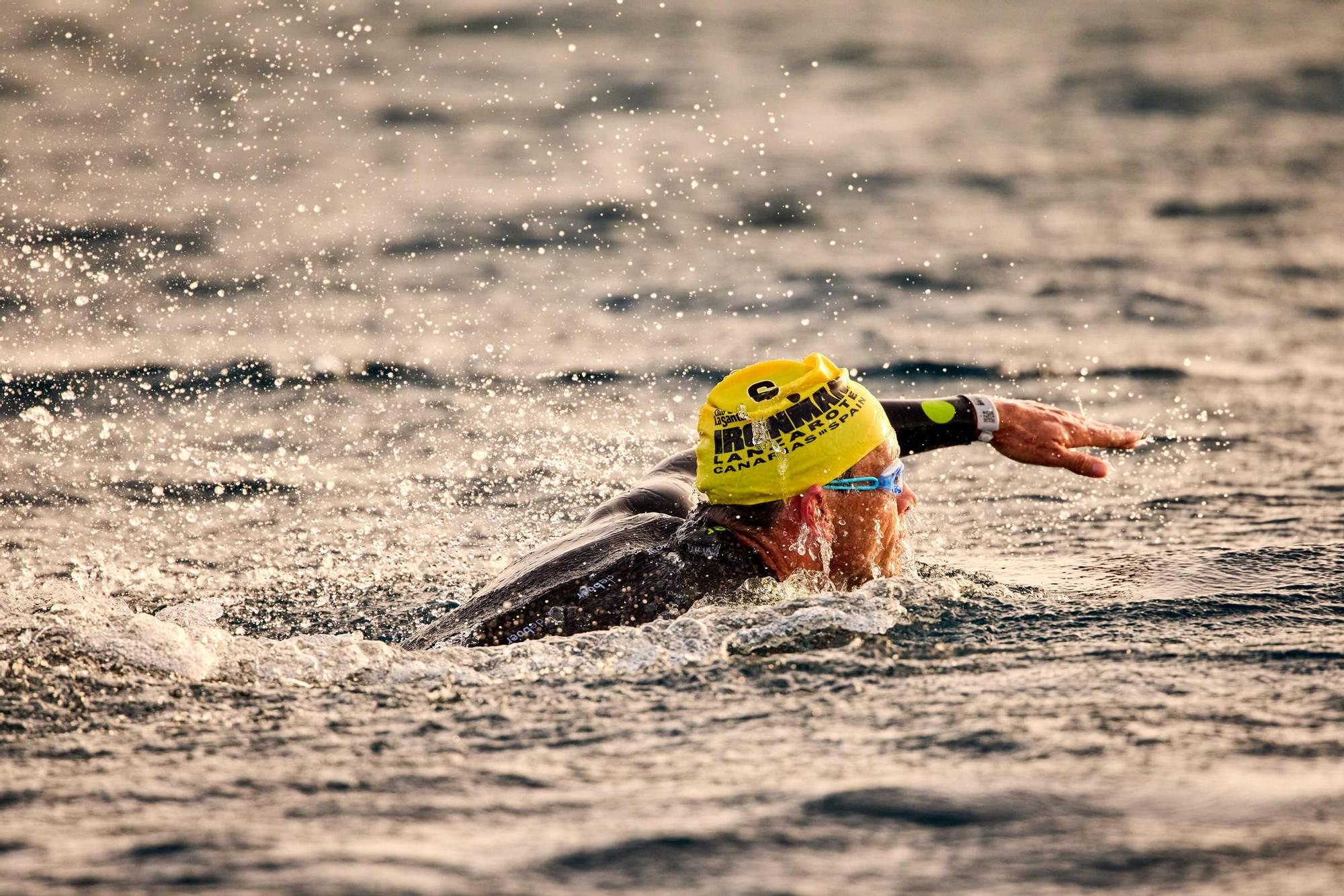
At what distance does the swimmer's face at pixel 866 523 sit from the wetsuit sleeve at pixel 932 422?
1.43 feet

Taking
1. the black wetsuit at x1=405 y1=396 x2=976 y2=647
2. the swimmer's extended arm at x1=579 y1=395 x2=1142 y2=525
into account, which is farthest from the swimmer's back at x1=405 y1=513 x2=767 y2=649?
Answer: the swimmer's extended arm at x1=579 y1=395 x2=1142 y2=525

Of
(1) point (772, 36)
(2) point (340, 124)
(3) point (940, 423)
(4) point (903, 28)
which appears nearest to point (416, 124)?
(2) point (340, 124)

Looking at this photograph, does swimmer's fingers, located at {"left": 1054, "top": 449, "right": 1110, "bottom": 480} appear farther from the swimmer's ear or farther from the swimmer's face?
the swimmer's ear

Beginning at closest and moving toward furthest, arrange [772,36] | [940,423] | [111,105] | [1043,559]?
[940,423] → [1043,559] → [111,105] → [772,36]

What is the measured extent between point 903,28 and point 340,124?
11.4 m

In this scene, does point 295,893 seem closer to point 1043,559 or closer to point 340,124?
point 1043,559

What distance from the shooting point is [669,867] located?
3246 mm

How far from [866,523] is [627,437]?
13.0 ft

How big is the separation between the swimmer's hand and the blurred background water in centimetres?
56

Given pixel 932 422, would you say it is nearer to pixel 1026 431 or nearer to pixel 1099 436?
pixel 1026 431

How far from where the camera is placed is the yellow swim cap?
4906mm

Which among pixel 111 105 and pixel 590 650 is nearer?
pixel 590 650

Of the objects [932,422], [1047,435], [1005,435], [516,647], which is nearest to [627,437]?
[932,422]

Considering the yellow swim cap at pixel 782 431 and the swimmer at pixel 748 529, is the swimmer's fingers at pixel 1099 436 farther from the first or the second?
the yellow swim cap at pixel 782 431
